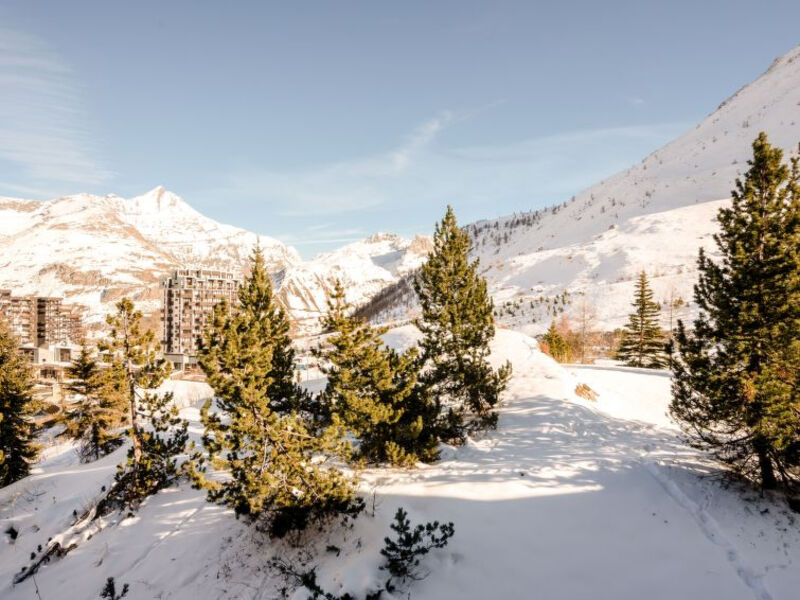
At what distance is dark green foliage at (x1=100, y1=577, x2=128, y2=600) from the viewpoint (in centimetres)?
984

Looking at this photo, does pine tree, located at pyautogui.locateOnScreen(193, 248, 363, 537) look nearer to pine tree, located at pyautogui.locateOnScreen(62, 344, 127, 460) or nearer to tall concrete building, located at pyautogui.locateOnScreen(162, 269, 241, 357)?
pine tree, located at pyautogui.locateOnScreen(62, 344, 127, 460)

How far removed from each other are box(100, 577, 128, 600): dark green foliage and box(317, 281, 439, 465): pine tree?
687 cm

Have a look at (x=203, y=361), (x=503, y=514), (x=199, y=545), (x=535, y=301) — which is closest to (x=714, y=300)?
(x=503, y=514)

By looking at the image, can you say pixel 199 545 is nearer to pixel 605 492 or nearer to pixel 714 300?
pixel 605 492

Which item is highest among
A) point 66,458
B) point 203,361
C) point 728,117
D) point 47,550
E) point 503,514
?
point 728,117

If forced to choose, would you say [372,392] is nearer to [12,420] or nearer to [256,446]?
[256,446]

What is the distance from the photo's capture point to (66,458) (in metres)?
30.4

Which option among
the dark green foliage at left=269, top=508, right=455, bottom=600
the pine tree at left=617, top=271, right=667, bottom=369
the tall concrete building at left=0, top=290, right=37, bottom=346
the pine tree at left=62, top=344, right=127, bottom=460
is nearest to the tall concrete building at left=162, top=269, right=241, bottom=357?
the tall concrete building at left=0, top=290, right=37, bottom=346

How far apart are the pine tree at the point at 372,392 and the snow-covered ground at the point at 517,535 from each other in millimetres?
1047

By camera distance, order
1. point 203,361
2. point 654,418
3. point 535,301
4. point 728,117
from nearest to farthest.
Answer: point 203,361
point 654,418
point 535,301
point 728,117

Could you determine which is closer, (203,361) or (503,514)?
(203,361)

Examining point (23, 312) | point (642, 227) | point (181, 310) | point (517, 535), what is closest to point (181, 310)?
point (181, 310)

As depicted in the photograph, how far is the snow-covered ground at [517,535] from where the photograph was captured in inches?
337

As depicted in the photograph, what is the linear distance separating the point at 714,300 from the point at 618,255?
76.2 m
